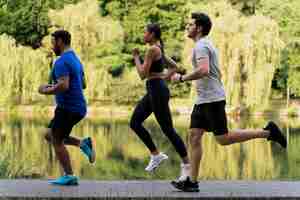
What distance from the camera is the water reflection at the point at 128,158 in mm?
14719

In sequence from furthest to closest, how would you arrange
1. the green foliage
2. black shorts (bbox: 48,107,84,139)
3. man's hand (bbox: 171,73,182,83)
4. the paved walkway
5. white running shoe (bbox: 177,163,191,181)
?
1. the green foliage
2. black shorts (bbox: 48,107,84,139)
3. white running shoe (bbox: 177,163,191,181)
4. man's hand (bbox: 171,73,182,83)
5. the paved walkway

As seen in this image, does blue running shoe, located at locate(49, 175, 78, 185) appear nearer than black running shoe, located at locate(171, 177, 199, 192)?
No

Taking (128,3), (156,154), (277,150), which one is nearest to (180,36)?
(128,3)

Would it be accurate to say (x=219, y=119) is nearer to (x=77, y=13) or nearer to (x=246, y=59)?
(x=246, y=59)

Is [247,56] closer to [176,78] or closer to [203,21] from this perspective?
[203,21]

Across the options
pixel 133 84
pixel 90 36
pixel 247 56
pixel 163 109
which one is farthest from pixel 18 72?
pixel 163 109

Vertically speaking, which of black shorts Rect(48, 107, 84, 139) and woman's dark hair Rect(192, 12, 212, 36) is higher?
woman's dark hair Rect(192, 12, 212, 36)

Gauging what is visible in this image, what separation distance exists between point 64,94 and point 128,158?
12.0m

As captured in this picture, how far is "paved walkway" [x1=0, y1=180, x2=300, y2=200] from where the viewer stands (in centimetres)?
552

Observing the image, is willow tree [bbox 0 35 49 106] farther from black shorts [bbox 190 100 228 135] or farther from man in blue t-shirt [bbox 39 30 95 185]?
black shorts [bbox 190 100 228 135]

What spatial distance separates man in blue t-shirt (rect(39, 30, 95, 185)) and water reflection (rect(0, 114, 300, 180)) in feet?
18.7

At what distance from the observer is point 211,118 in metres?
5.93

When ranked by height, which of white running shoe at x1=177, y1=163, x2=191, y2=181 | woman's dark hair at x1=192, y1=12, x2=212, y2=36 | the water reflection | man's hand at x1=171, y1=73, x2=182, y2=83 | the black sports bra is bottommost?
the water reflection

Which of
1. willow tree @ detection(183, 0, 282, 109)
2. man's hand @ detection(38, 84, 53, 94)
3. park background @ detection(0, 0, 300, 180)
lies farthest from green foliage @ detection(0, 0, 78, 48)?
man's hand @ detection(38, 84, 53, 94)
